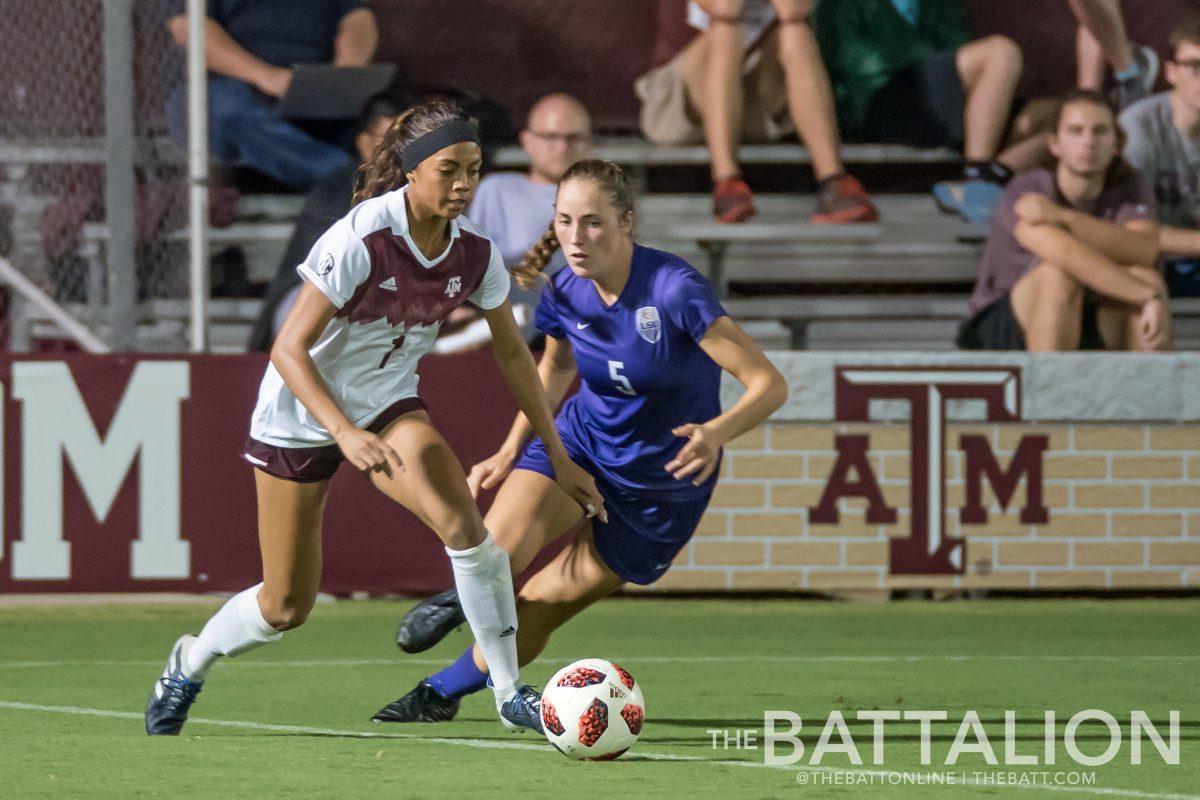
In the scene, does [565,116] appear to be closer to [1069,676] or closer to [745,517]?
[745,517]

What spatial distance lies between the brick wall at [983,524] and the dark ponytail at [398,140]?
3918mm

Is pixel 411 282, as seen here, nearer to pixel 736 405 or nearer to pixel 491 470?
pixel 491 470

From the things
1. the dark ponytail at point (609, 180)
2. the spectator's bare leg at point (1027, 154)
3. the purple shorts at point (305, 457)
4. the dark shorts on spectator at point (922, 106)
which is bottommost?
the purple shorts at point (305, 457)

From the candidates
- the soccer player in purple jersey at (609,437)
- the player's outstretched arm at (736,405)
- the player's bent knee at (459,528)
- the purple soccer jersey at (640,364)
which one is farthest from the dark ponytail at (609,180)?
the player's bent knee at (459,528)

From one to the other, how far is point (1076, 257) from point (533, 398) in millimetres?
4990

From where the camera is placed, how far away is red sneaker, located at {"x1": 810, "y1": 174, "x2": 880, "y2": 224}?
35.9ft

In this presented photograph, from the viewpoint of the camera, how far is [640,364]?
18.8 feet

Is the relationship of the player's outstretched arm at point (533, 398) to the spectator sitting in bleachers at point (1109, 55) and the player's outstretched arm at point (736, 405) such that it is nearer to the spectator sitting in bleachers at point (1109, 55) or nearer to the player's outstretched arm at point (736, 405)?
the player's outstretched arm at point (736, 405)

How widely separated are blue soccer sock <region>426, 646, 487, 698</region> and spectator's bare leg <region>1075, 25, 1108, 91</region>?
6632 mm

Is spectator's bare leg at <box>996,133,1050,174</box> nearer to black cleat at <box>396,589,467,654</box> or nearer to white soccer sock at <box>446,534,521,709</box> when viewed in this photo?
black cleat at <box>396,589,467,654</box>

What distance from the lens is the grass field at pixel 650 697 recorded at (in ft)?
15.9

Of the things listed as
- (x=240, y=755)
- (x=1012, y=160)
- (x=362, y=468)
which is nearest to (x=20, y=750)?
(x=240, y=755)

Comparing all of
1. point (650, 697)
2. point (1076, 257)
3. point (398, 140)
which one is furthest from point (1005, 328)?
point (398, 140)

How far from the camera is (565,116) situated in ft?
32.9
